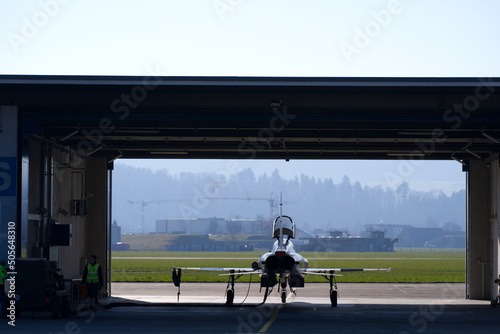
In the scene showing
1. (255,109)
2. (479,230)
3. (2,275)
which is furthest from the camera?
(479,230)

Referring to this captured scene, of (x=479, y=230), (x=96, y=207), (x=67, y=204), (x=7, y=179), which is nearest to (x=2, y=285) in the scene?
(x=7, y=179)

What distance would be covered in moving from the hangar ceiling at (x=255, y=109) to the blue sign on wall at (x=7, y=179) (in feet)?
5.00

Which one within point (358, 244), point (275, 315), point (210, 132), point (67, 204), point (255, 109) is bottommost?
point (358, 244)

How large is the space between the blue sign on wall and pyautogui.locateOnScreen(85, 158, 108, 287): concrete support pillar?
841 centimetres

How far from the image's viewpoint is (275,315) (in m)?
19.8

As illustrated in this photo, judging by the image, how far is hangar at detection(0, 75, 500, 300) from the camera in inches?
715

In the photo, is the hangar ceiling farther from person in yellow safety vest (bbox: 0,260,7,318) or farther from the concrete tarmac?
the concrete tarmac

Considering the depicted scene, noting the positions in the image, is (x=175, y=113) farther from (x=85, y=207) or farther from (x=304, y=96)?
(x=85, y=207)

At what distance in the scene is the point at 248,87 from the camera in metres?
18.2

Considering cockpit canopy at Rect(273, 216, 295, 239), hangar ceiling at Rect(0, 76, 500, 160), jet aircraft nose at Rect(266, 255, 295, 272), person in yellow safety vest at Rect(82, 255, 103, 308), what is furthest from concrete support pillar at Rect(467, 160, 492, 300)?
person in yellow safety vest at Rect(82, 255, 103, 308)

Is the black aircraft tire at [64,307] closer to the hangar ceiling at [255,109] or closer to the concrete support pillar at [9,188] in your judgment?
the concrete support pillar at [9,188]

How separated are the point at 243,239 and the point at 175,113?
586 ft

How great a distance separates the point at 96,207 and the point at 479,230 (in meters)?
14.2

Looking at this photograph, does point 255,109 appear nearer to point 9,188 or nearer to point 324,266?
point 9,188
